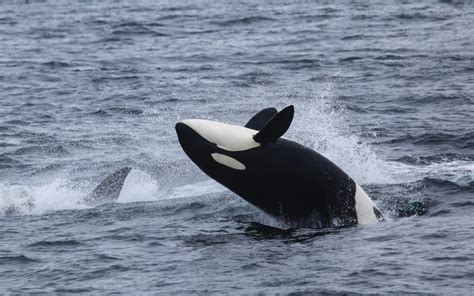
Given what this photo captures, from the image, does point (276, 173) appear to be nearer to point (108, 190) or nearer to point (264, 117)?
point (264, 117)

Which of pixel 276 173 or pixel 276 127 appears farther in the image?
pixel 276 173

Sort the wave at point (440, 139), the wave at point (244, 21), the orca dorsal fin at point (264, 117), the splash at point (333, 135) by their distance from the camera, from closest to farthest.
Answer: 1. the orca dorsal fin at point (264, 117)
2. the splash at point (333, 135)
3. the wave at point (440, 139)
4. the wave at point (244, 21)

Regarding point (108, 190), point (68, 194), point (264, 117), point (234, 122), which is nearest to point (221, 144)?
point (264, 117)

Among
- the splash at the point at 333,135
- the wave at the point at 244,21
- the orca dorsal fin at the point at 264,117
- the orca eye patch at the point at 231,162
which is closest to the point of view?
the orca eye patch at the point at 231,162

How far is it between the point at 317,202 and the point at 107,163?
936 centimetres

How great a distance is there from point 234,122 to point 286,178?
10773 mm

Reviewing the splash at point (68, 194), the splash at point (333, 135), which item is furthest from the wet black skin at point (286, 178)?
the splash at point (68, 194)

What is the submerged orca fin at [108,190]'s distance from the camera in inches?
802

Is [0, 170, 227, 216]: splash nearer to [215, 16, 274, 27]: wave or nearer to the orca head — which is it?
the orca head

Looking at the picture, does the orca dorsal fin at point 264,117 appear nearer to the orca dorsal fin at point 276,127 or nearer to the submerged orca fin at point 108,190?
the orca dorsal fin at point 276,127

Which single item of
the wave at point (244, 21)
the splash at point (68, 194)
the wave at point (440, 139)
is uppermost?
the wave at point (244, 21)

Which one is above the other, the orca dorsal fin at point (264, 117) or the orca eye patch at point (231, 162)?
the orca dorsal fin at point (264, 117)

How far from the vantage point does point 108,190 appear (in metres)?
20.5

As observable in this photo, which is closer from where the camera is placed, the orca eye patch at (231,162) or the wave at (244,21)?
the orca eye patch at (231,162)
